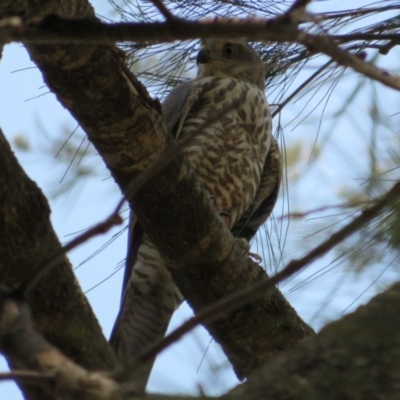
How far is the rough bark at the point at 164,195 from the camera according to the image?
8.25 feet

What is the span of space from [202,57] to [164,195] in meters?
1.99

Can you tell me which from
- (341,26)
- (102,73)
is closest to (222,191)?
(341,26)

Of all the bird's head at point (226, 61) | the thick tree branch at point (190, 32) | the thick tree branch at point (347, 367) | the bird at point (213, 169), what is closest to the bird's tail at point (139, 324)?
the bird at point (213, 169)

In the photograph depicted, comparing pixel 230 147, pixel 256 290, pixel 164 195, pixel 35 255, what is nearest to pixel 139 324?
pixel 230 147

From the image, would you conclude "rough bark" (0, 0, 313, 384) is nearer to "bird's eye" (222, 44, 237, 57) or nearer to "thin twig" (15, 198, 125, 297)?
"thin twig" (15, 198, 125, 297)

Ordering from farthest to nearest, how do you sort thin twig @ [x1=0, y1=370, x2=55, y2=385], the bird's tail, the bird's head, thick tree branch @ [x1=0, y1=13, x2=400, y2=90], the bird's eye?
the bird's eye, the bird's head, the bird's tail, thick tree branch @ [x1=0, y1=13, x2=400, y2=90], thin twig @ [x1=0, y1=370, x2=55, y2=385]

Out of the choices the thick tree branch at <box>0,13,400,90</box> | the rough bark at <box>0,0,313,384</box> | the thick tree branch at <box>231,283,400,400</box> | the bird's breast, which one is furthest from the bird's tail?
the thick tree branch at <box>231,283,400,400</box>

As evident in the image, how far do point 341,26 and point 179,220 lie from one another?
2.97 feet

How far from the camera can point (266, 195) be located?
444 cm

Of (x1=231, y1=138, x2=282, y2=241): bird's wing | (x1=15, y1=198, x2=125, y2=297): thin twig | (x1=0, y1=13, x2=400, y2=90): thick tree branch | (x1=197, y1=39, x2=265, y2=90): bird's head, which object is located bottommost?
(x1=231, y1=138, x2=282, y2=241): bird's wing

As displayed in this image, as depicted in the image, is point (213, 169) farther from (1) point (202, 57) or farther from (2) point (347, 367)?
(2) point (347, 367)

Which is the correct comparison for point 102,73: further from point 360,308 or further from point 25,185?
point 360,308

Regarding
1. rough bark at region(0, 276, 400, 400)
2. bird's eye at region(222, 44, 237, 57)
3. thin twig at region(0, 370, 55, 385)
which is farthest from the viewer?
bird's eye at region(222, 44, 237, 57)

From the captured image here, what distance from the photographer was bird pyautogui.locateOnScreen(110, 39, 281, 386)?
3.88 m
